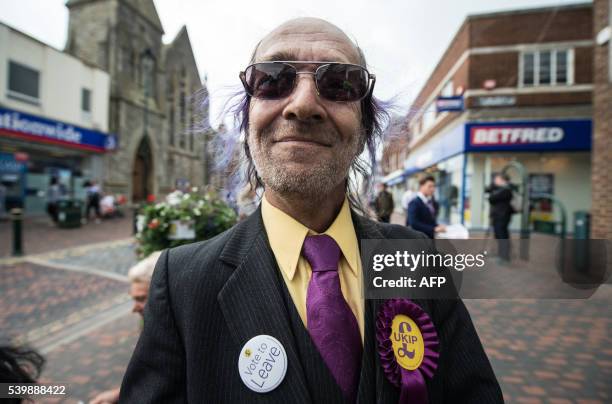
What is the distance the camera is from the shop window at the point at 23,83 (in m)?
10.3

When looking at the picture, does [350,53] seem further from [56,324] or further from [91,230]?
[91,230]

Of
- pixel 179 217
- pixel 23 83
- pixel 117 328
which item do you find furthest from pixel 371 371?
pixel 23 83

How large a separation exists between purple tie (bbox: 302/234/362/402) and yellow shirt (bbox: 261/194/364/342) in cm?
4

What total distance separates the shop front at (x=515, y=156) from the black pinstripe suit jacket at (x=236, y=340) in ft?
27.4

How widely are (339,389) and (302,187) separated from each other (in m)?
0.59

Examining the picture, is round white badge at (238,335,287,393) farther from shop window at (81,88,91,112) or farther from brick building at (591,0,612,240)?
shop window at (81,88,91,112)

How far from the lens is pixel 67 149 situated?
15289 mm

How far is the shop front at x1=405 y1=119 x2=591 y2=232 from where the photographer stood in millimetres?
9586

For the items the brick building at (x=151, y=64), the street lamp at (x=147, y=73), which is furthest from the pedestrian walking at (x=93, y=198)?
the street lamp at (x=147, y=73)

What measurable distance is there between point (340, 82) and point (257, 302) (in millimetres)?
759

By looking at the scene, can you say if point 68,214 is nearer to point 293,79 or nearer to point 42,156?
point 42,156

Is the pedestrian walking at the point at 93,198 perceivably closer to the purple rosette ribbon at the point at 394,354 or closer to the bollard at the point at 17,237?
the bollard at the point at 17,237

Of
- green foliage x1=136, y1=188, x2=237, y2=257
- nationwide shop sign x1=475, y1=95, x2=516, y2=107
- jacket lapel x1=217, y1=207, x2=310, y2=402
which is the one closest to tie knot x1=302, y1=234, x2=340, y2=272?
jacket lapel x1=217, y1=207, x2=310, y2=402

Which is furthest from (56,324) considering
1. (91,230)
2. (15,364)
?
(91,230)
